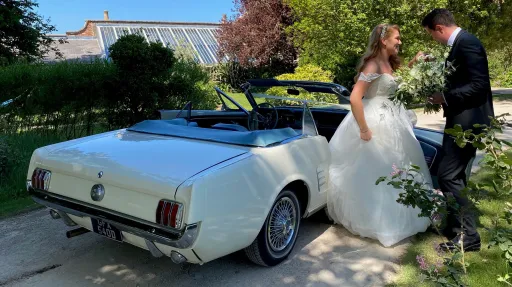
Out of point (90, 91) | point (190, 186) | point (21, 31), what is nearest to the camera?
point (190, 186)

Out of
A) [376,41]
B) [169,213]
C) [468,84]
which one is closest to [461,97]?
[468,84]

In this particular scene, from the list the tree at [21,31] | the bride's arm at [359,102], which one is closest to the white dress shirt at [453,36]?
the bride's arm at [359,102]

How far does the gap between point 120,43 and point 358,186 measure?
515 centimetres

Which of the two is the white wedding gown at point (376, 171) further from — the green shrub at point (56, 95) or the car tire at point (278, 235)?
the green shrub at point (56, 95)

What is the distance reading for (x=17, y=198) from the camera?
4965 millimetres

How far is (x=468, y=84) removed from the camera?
3.13 metres

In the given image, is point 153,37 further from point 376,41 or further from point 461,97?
point 461,97

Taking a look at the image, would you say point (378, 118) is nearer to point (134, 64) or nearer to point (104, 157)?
point (104, 157)

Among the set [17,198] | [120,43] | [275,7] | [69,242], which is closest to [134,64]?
[120,43]

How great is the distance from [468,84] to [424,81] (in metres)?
0.34

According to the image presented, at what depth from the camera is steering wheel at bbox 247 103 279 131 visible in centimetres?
418

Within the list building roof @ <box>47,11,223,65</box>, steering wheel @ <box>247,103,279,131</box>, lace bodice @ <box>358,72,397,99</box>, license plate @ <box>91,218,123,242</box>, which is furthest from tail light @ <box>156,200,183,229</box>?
building roof @ <box>47,11,223,65</box>

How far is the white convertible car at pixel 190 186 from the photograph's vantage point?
2500mm

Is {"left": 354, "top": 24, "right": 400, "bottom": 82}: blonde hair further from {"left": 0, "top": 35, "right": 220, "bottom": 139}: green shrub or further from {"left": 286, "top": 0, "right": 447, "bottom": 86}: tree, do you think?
{"left": 286, "top": 0, "right": 447, "bottom": 86}: tree
